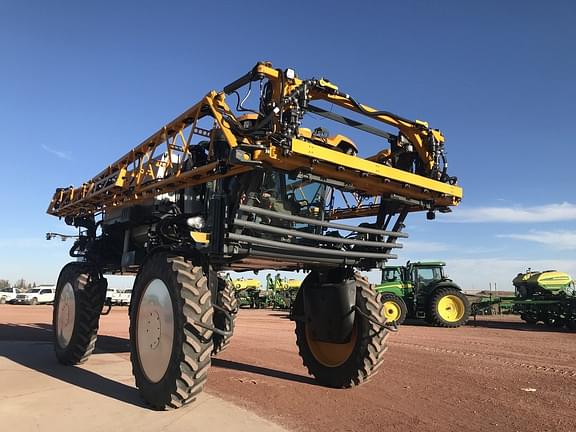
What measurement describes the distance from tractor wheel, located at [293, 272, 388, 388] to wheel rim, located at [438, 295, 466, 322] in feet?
47.1

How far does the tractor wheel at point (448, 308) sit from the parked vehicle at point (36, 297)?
112 ft

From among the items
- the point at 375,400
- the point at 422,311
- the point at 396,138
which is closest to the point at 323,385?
the point at 375,400

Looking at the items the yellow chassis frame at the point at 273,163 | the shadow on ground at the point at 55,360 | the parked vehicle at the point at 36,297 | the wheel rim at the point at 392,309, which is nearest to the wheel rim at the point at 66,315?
the shadow on ground at the point at 55,360

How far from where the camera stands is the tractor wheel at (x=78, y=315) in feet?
28.1

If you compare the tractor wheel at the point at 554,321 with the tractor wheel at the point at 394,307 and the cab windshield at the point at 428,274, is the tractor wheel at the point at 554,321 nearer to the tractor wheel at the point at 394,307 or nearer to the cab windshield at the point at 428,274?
the cab windshield at the point at 428,274

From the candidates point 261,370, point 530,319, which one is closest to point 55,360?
point 261,370

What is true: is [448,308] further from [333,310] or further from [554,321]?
[333,310]

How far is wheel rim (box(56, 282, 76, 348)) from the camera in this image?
8.89 m

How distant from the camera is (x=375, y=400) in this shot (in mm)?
Answer: 6348

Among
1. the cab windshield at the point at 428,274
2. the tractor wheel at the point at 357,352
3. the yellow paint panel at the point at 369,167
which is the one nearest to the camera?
the yellow paint panel at the point at 369,167

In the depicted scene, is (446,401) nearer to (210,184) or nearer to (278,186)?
(278,186)

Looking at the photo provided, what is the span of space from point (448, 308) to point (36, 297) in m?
35.0

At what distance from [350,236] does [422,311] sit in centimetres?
1651

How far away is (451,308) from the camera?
68.7 feet
